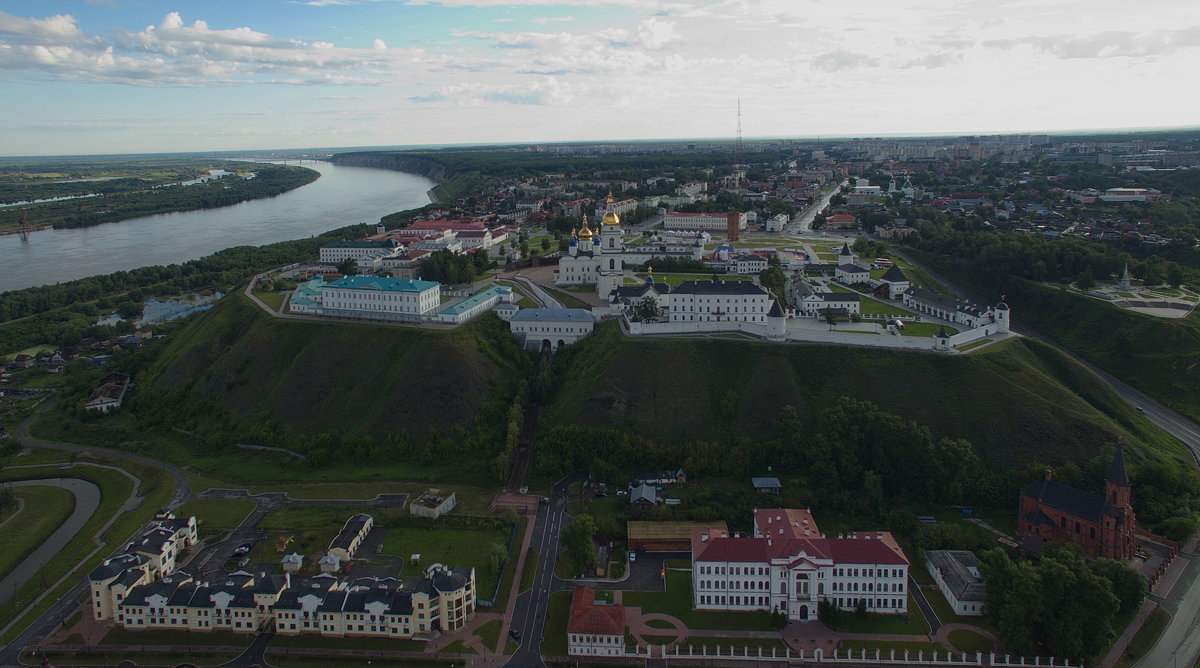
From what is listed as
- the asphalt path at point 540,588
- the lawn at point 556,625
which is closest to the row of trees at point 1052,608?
the lawn at point 556,625

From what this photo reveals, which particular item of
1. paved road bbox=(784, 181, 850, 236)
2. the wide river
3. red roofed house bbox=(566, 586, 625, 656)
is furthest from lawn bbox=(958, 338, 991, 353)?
the wide river

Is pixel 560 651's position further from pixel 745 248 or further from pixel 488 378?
pixel 745 248

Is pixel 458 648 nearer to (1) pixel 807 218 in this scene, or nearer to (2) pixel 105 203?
(1) pixel 807 218

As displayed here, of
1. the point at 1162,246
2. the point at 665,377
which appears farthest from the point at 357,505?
the point at 1162,246

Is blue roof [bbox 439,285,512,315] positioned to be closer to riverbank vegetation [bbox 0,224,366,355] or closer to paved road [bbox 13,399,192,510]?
paved road [bbox 13,399,192,510]

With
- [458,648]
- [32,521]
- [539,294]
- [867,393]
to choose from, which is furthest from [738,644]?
[539,294]
